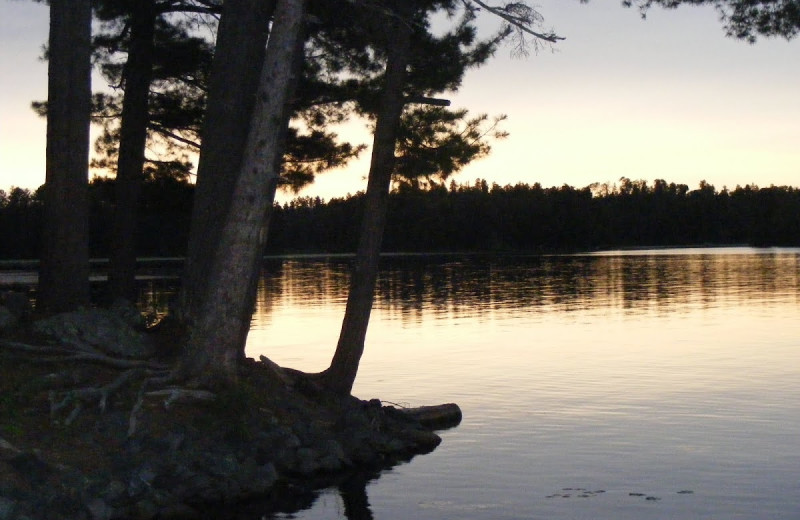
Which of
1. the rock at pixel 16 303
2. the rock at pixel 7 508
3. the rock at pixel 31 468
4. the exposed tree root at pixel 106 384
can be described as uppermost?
the rock at pixel 16 303

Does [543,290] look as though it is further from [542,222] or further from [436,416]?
[542,222]

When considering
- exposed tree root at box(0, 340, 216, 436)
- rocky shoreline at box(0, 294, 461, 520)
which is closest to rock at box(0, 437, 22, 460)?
rocky shoreline at box(0, 294, 461, 520)

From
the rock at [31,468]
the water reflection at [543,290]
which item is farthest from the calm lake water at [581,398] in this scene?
the rock at [31,468]

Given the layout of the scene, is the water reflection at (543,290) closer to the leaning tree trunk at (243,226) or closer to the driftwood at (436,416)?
the driftwood at (436,416)

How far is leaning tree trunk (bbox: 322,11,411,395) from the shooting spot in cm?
1317

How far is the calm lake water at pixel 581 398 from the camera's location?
998cm

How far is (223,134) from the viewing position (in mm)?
12234

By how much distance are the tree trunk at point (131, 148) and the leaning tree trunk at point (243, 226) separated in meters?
6.06

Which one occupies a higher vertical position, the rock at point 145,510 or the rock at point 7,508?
the rock at point 7,508

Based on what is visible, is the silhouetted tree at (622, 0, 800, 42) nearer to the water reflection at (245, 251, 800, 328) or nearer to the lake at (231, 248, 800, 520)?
the lake at (231, 248, 800, 520)

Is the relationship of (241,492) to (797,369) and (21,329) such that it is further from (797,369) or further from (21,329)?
(797,369)

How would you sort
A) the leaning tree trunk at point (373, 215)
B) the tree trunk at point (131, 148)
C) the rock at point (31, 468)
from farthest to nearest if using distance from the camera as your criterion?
1. the tree trunk at point (131, 148)
2. the leaning tree trunk at point (373, 215)
3. the rock at point (31, 468)

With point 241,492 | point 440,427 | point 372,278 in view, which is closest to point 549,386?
point 440,427

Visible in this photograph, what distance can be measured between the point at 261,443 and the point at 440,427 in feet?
12.3
